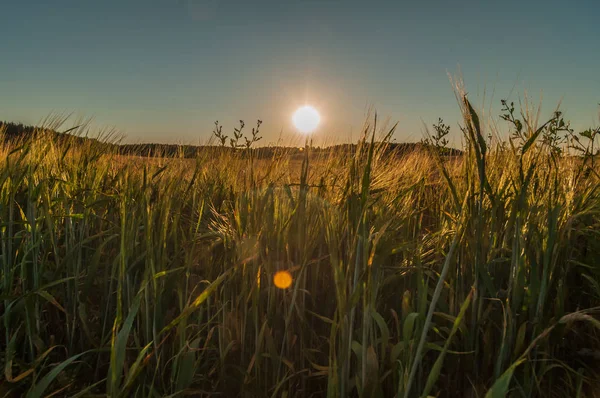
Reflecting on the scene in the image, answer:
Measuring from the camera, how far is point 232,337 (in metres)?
1.20

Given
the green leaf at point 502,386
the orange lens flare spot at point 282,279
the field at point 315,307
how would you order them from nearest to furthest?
the green leaf at point 502,386 < the field at point 315,307 < the orange lens flare spot at point 282,279

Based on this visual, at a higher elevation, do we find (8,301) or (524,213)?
(524,213)

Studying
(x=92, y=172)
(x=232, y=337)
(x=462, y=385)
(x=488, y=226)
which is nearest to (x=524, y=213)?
(x=488, y=226)

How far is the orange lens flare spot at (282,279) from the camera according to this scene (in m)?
1.24

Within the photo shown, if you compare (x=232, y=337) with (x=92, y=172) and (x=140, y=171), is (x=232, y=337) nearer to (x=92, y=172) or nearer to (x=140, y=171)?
(x=92, y=172)

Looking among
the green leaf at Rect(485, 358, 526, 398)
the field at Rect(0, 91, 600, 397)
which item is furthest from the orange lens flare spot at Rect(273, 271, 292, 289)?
the green leaf at Rect(485, 358, 526, 398)

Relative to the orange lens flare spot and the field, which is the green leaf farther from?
the orange lens flare spot

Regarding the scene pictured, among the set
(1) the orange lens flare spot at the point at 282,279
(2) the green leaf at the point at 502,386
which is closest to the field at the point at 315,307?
(1) the orange lens flare spot at the point at 282,279

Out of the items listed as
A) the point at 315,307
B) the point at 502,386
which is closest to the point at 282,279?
the point at 315,307

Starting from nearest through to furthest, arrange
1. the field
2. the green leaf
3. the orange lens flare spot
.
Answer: the green leaf → the field → the orange lens flare spot

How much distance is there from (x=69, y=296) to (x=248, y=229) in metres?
0.63

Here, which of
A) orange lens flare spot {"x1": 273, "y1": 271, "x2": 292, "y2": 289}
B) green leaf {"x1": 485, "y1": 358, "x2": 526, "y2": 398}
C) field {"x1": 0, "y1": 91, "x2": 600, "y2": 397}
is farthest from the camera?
orange lens flare spot {"x1": 273, "y1": 271, "x2": 292, "y2": 289}

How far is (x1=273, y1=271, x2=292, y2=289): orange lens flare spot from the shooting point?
1.24 meters

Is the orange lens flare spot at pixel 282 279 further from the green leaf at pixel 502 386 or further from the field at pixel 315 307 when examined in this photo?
the green leaf at pixel 502 386
